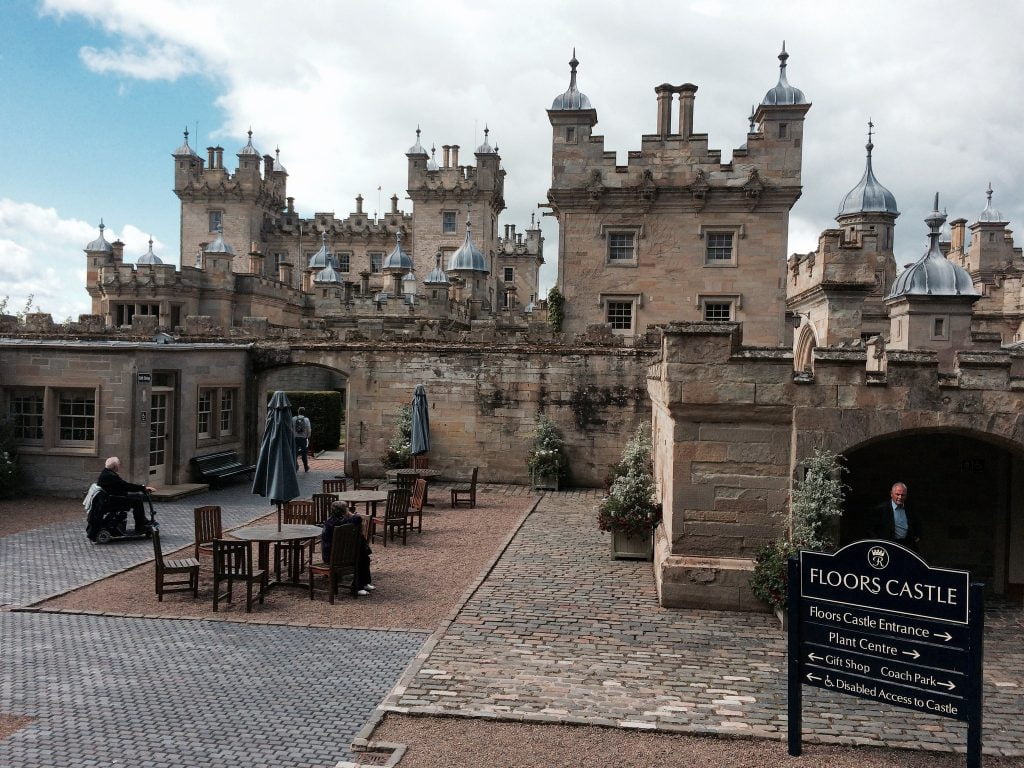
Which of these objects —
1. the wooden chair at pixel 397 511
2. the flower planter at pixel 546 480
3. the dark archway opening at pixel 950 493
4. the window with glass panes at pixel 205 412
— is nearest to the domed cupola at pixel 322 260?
the window with glass panes at pixel 205 412

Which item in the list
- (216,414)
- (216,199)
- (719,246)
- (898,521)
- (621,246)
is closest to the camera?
(898,521)

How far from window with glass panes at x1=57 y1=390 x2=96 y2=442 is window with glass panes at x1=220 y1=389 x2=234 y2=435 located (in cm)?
367

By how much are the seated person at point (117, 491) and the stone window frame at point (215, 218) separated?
42.1m

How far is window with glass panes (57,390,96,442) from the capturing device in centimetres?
1691

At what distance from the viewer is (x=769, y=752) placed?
20.0ft

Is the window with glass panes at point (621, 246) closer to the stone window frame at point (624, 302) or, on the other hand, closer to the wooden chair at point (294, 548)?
the stone window frame at point (624, 302)

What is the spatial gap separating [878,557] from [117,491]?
460 inches

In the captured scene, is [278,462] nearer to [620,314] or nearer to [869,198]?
[620,314]

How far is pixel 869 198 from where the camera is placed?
3153cm

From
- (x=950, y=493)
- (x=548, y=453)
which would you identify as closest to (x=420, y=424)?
(x=548, y=453)

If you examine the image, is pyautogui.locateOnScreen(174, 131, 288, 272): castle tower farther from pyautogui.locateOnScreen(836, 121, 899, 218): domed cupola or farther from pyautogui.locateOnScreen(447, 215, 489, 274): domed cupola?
pyautogui.locateOnScreen(836, 121, 899, 218): domed cupola

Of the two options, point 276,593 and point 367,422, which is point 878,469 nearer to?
point 276,593

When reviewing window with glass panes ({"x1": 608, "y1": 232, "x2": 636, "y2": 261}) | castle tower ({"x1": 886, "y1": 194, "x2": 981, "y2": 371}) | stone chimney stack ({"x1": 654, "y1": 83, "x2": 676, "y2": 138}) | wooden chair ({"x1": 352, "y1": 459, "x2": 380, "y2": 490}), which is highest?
stone chimney stack ({"x1": 654, "y1": 83, "x2": 676, "y2": 138})

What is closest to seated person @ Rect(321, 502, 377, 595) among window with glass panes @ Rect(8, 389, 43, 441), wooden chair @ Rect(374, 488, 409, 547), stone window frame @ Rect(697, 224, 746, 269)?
wooden chair @ Rect(374, 488, 409, 547)
